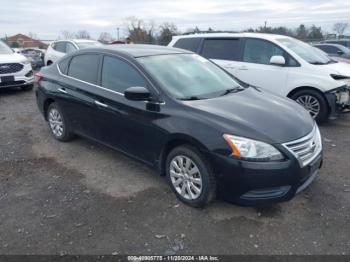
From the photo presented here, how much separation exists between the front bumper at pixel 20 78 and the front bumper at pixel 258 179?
26.8ft

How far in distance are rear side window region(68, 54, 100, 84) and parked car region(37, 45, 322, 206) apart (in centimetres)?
2

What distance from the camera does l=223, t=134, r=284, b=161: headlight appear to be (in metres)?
Answer: 3.03

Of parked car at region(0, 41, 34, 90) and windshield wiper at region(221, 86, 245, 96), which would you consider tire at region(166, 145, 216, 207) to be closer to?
windshield wiper at region(221, 86, 245, 96)

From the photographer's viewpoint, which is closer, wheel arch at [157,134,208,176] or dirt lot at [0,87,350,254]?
dirt lot at [0,87,350,254]

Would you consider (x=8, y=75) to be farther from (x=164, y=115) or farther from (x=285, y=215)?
(x=285, y=215)

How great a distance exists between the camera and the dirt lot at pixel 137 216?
2.99m

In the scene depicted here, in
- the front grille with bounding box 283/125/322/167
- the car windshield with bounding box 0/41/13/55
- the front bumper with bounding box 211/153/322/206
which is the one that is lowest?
the front bumper with bounding box 211/153/322/206

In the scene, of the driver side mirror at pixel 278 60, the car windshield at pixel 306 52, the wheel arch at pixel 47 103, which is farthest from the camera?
the car windshield at pixel 306 52

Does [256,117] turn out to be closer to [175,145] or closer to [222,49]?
[175,145]

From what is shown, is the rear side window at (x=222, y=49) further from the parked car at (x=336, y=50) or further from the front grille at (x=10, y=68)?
the parked car at (x=336, y=50)

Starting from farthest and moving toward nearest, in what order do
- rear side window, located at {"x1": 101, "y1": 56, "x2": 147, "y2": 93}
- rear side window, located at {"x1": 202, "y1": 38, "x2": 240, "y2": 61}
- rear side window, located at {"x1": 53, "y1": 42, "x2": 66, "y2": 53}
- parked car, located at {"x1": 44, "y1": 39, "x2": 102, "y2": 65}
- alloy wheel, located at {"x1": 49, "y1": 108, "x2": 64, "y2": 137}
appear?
rear side window, located at {"x1": 53, "y1": 42, "x2": 66, "y2": 53}, parked car, located at {"x1": 44, "y1": 39, "x2": 102, "y2": 65}, rear side window, located at {"x1": 202, "y1": 38, "x2": 240, "y2": 61}, alloy wheel, located at {"x1": 49, "y1": 108, "x2": 64, "y2": 137}, rear side window, located at {"x1": 101, "y1": 56, "x2": 147, "y2": 93}

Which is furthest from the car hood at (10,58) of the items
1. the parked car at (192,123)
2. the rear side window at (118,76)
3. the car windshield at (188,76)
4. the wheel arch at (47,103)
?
the car windshield at (188,76)

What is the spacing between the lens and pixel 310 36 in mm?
33938

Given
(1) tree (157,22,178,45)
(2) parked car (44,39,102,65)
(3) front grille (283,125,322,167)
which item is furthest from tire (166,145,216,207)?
(1) tree (157,22,178,45)
